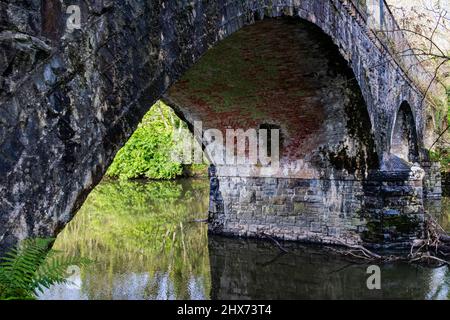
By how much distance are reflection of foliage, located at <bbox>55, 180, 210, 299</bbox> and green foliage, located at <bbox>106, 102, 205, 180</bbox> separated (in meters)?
5.90

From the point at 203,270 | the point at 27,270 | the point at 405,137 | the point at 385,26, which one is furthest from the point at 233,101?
the point at 405,137

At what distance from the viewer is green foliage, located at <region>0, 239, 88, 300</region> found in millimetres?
1901

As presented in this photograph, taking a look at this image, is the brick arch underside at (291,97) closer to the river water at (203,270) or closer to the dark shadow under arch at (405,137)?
the river water at (203,270)

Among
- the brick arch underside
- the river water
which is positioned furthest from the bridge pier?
the river water

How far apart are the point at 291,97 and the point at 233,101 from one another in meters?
1.11

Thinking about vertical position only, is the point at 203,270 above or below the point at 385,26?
below

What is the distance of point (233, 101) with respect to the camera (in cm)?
892

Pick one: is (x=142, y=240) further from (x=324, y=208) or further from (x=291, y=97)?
(x=291, y=97)

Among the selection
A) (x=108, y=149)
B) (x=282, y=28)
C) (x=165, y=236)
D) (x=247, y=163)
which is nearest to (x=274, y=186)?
(x=247, y=163)

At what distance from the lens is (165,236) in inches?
409

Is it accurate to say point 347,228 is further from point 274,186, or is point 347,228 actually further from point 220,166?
point 220,166

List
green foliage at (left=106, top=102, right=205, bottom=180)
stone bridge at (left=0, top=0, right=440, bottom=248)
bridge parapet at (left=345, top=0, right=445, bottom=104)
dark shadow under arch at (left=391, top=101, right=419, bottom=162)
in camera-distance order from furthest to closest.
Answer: green foliage at (left=106, top=102, right=205, bottom=180)
dark shadow under arch at (left=391, top=101, right=419, bottom=162)
bridge parapet at (left=345, top=0, right=445, bottom=104)
stone bridge at (left=0, top=0, right=440, bottom=248)

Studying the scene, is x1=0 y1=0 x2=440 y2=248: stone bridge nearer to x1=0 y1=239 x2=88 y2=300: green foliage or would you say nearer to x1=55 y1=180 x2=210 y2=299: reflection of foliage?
x1=0 y1=239 x2=88 y2=300: green foliage

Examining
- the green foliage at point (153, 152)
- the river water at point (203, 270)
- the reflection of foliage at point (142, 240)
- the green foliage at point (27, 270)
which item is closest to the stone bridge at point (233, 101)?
the green foliage at point (27, 270)
